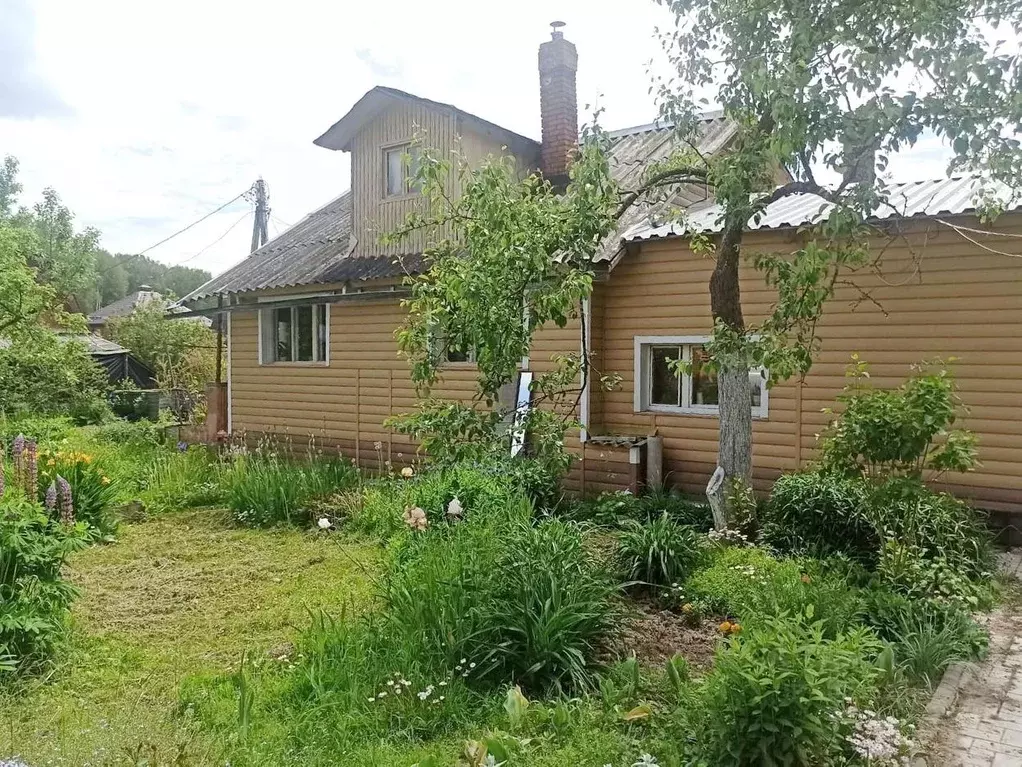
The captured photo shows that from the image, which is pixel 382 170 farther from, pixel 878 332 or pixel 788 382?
pixel 878 332

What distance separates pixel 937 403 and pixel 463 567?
11.1ft

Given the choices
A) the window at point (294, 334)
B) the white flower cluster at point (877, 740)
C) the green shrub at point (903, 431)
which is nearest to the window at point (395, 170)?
the window at point (294, 334)

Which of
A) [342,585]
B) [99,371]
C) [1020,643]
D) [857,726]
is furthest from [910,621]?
[99,371]

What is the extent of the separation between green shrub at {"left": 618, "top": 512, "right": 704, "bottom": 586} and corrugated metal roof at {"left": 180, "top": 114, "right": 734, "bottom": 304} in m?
3.77

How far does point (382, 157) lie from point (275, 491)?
6096 millimetres

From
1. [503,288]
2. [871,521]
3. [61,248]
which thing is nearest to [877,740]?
[871,521]

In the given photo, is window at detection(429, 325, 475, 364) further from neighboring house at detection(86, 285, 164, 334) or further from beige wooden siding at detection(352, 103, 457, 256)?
neighboring house at detection(86, 285, 164, 334)

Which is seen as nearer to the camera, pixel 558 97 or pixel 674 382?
pixel 674 382

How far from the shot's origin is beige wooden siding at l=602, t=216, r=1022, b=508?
7027 millimetres

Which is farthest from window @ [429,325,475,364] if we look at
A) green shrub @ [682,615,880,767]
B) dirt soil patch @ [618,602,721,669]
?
green shrub @ [682,615,880,767]

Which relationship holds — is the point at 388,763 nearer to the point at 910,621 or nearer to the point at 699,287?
the point at 910,621

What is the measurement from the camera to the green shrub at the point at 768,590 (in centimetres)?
433

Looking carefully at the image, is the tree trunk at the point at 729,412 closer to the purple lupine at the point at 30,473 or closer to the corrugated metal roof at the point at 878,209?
the corrugated metal roof at the point at 878,209

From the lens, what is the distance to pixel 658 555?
17.4 feet
